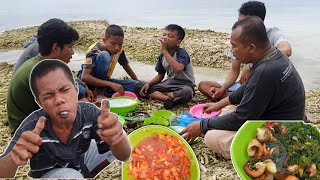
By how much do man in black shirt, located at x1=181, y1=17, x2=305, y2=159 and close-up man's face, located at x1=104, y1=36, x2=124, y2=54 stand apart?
1.94 meters

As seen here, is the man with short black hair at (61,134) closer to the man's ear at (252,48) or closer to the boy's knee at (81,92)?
the man's ear at (252,48)

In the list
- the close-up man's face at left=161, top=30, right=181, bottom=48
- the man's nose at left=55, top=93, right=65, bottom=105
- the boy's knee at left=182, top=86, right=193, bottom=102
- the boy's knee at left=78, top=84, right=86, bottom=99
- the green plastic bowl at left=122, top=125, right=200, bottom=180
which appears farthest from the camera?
the boy's knee at left=182, top=86, right=193, bottom=102

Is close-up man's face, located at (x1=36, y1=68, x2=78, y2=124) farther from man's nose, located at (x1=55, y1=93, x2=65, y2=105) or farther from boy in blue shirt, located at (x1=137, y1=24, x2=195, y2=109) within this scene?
boy in blue shirt, located at (x1=137, y1=24, x2=195, y2=109)

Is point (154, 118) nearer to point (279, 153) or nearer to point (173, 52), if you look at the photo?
point (173, 52)

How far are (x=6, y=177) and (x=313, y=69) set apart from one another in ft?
18.9

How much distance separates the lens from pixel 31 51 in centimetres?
382

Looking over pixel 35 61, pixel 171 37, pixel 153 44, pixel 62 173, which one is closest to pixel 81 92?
pixel 35 61

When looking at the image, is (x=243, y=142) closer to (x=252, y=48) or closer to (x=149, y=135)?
(x=149, y=135)

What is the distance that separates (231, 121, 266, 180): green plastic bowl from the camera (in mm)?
2154

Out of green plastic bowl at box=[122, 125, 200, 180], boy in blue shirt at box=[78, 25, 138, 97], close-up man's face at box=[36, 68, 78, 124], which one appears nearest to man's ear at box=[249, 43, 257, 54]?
green plastic bowl at box=[122, 125, 200, 180]

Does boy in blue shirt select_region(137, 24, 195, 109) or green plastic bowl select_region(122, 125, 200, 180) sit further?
boy in blue shirt select_region(137, 24, 195, 109)

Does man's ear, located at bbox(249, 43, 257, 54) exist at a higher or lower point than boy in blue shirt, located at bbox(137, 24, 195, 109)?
higher

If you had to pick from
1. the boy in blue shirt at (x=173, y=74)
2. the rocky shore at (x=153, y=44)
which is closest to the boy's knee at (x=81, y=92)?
the boy in blue shirt at (x=173, y=74)

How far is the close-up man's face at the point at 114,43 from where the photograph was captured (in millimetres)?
4312
